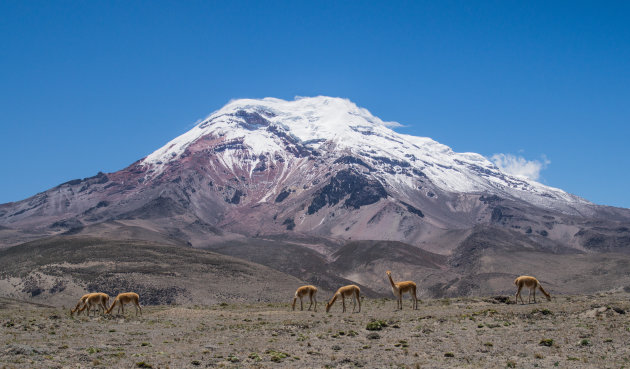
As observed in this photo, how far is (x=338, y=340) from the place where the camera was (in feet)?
77.4

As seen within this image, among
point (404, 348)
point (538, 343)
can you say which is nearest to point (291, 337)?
point (404, 348)

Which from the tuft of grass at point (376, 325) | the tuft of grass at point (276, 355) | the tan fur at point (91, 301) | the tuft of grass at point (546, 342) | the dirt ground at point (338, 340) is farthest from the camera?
the tan fur at point (91, 301)

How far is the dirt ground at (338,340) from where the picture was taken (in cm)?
1897

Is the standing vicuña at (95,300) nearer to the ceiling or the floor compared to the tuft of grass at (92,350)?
nearer to the ceiling

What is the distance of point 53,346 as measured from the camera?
21.6m

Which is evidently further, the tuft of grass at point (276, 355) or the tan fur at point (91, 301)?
the tan fur at point (91, 301)

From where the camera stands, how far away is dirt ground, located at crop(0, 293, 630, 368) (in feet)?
62.2

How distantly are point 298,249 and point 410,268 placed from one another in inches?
1718

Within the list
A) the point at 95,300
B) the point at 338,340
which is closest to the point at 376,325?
the point at 338,340

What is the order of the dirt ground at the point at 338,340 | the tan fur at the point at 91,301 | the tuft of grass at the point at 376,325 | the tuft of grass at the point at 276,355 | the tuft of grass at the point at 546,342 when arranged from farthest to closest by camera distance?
the tan fur at the point at 91,301, the tuft of grass at the point at 376,325, the tuft of grass at the point at 546,342, the tuft of grass at the point at 276,355, the dirt ground at the point at 338,340

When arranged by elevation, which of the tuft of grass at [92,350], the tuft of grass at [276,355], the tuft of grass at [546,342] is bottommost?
the tuft of grass at [92,350]

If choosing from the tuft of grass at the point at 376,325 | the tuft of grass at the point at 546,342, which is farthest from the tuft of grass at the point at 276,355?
the tuft of grass at the point at 546,342

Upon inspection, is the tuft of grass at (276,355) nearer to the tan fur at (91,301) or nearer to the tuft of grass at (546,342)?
the tuft of grass at (546,342)

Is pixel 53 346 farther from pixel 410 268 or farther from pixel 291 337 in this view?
pixel 410 268
